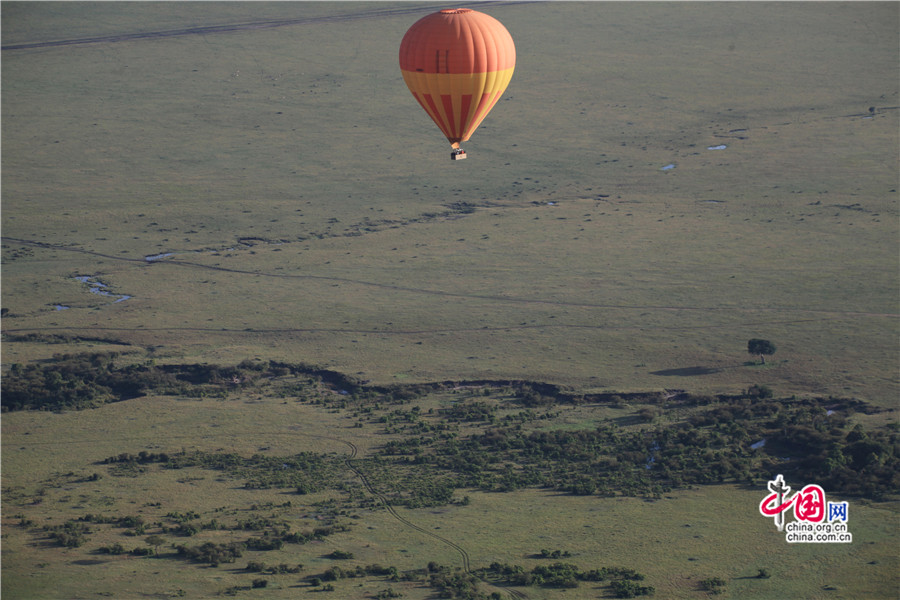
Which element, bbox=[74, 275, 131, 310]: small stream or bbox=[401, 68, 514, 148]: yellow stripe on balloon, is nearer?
bbox=[401, 68, 514, 148]: yellow stripe on balloon

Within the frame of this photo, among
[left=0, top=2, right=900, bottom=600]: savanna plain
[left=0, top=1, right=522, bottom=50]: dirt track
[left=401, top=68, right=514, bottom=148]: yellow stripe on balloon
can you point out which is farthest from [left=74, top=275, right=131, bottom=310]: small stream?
[left=0, top=1, right=522, bottom=50]: dirt track

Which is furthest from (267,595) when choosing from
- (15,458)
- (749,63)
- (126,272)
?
(749,63)

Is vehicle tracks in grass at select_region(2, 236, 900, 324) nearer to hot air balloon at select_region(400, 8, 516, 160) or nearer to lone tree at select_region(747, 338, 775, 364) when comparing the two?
lone tree at select_region(747, 338, 775, 364)

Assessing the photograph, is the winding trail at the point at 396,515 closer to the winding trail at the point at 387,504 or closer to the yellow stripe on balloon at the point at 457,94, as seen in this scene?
the winding trail at the point at 387,504

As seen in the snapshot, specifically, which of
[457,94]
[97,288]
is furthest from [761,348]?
[97,288]

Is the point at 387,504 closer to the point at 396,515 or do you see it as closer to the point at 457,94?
the point at 396,515
